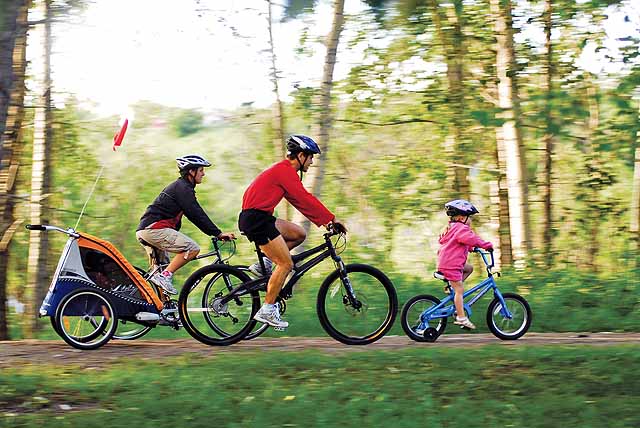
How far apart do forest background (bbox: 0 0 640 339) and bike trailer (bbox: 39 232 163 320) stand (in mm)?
2779

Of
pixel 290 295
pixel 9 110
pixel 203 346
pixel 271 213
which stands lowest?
pixel 203 346

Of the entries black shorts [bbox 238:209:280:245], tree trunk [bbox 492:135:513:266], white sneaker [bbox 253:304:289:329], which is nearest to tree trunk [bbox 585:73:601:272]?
tree trunk [bbox 492:135:513:266]

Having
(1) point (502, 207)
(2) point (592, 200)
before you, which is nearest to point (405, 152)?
(1) point (502, 207)

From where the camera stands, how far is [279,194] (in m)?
9.87

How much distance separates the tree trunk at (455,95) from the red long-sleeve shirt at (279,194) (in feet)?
21.0

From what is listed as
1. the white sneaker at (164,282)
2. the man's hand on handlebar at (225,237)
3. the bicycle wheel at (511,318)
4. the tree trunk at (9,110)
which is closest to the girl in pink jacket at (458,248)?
the bicycle wheel at (511,318)

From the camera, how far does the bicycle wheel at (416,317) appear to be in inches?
422

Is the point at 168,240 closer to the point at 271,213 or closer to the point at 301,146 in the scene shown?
the point at 271,213

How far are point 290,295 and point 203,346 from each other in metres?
1.05

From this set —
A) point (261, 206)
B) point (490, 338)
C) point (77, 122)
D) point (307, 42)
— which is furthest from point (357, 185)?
point (261, 206)

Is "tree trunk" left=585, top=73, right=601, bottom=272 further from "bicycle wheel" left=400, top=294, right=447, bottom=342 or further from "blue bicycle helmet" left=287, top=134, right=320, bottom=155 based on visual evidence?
"blue bicycle helmet" left=287, top=134, right=320, bottom=155

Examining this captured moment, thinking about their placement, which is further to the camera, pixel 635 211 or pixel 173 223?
pixel 635 211

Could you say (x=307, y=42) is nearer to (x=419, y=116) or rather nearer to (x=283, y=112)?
(x=283, y=112)

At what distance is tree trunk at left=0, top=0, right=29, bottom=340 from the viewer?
332 inches
